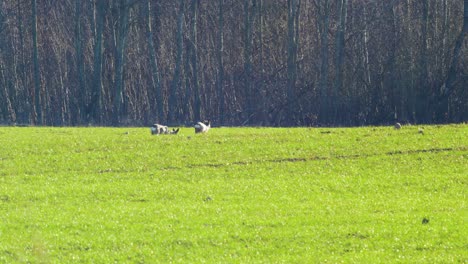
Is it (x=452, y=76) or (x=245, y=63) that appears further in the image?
(x=245, y=63)

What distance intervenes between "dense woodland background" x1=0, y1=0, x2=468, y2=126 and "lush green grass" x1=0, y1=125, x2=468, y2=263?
61.0 feet

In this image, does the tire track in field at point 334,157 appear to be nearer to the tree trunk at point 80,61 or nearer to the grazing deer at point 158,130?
the grazing deer at point 158,130

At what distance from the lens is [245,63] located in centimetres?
5678

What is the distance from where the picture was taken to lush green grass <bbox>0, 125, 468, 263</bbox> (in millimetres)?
15195

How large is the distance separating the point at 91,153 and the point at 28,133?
7.60 metres

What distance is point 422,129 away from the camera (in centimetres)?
2978

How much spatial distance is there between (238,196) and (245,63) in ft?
122

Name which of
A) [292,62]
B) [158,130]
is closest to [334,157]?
[158,130]

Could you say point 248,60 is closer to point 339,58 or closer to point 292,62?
point 292,62

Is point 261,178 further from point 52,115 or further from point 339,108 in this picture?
point 52,115

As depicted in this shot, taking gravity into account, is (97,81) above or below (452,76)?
below

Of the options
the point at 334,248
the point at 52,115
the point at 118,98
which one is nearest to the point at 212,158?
the point at 334,248

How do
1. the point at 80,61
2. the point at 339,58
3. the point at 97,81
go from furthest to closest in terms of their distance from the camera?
the point at 80,61 → the point at 97,81 → the point at 339,58

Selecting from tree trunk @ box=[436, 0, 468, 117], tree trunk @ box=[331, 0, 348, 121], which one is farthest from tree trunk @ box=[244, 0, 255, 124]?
tree trunk @ box=[436, 0, 468, 117]
